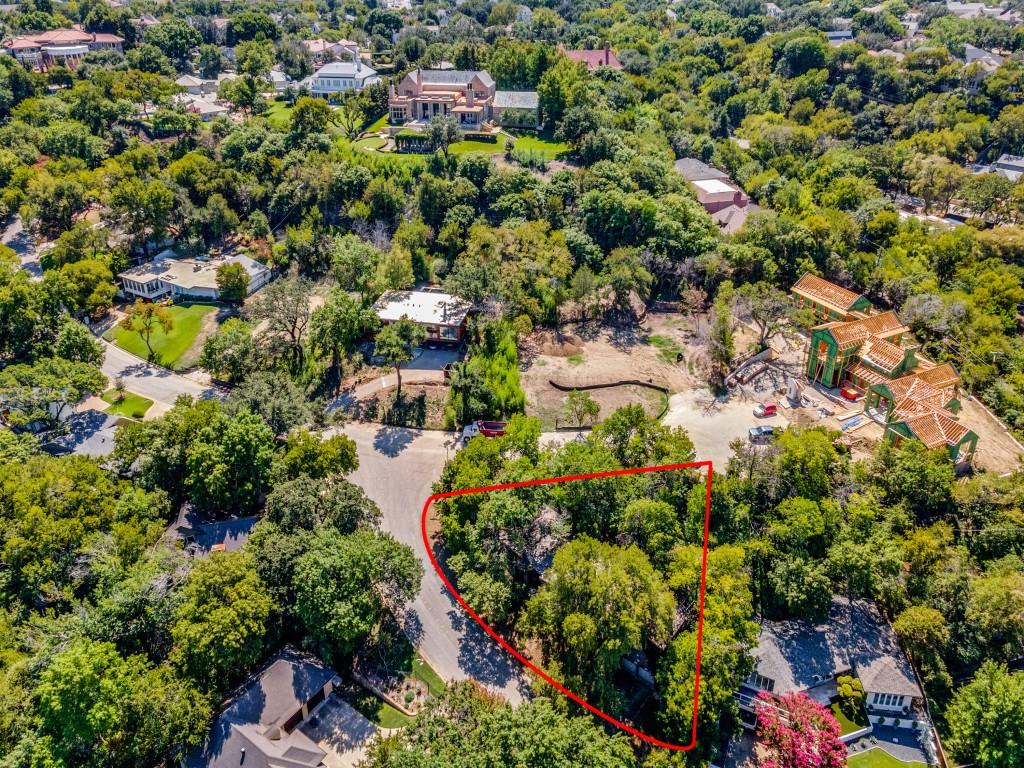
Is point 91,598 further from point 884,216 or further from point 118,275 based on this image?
point 884,216

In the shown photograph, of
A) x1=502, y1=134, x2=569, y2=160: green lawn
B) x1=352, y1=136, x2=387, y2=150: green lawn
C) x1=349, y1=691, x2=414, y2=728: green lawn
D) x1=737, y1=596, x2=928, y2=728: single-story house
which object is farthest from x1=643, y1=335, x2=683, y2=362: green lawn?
x1=352, y1=136, x2=387, y2=150: green lawn

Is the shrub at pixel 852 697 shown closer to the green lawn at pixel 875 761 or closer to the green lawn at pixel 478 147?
the green lawn at pixel 875 761

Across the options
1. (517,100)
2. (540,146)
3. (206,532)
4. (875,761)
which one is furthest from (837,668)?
(517,100)

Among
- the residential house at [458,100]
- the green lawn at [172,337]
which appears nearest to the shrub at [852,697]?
the green lawn at [172,337]

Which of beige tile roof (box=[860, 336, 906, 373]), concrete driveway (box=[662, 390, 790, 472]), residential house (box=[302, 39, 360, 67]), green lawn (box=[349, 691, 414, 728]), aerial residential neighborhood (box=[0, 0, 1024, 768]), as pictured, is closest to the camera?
aerial residential neighborhood (box=[0, 0, 1024, 768])

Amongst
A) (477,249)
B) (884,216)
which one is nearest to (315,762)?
(477,249)

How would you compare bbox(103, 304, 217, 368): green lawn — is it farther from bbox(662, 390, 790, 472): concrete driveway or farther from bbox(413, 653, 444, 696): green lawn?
bbox(662, 390, 790, 472): concrete driveway
